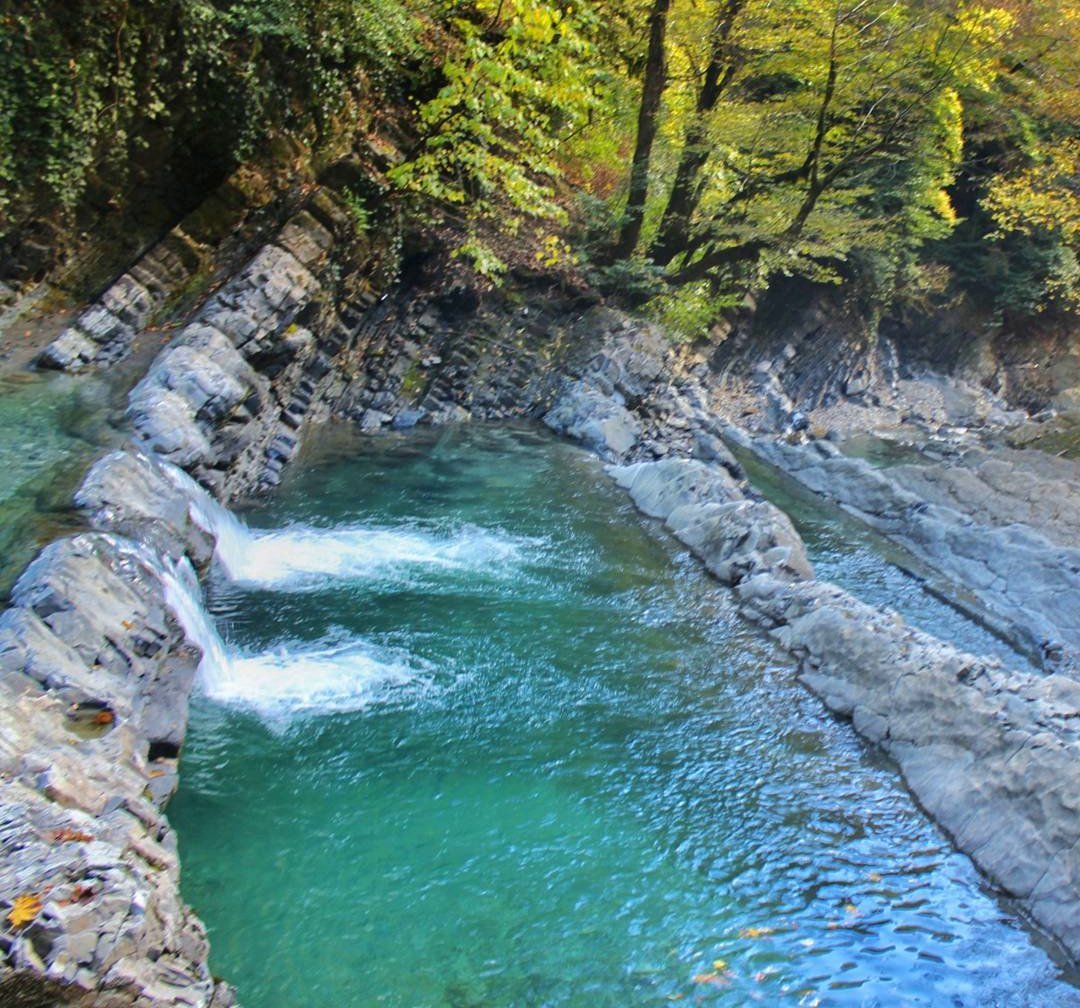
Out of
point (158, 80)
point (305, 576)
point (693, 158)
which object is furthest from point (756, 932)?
point (693, 158)

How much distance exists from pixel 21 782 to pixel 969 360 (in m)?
33.7

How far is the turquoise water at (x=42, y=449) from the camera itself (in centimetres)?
663

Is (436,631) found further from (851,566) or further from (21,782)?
(851,566)

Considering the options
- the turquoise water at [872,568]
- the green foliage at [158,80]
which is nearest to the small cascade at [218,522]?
the green foliage at [158,80]

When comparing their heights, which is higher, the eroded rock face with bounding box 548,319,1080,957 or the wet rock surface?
the wet rock surface

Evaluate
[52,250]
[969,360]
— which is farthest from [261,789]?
[969,360]

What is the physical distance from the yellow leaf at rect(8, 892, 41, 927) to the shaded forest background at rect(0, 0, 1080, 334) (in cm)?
846

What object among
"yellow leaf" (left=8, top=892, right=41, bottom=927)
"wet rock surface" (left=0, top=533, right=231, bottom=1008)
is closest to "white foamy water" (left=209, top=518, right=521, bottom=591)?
"wet rock surface" (left=0, top=533, right=231, bottom=1008)

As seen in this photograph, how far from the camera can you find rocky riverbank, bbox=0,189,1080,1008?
388 centimetres

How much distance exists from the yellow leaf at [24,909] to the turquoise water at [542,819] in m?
1.70

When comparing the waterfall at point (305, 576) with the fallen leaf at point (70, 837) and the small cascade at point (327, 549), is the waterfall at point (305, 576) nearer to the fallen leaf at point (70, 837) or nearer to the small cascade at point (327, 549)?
the small cascade at point (327, 549)

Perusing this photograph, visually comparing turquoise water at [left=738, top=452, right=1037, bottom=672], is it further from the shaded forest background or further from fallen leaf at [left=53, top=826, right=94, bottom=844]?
fallen leaf at [left=53, top=826, right=94, bottom=844]

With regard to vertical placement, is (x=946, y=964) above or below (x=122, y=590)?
below

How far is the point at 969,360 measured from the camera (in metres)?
31.7
